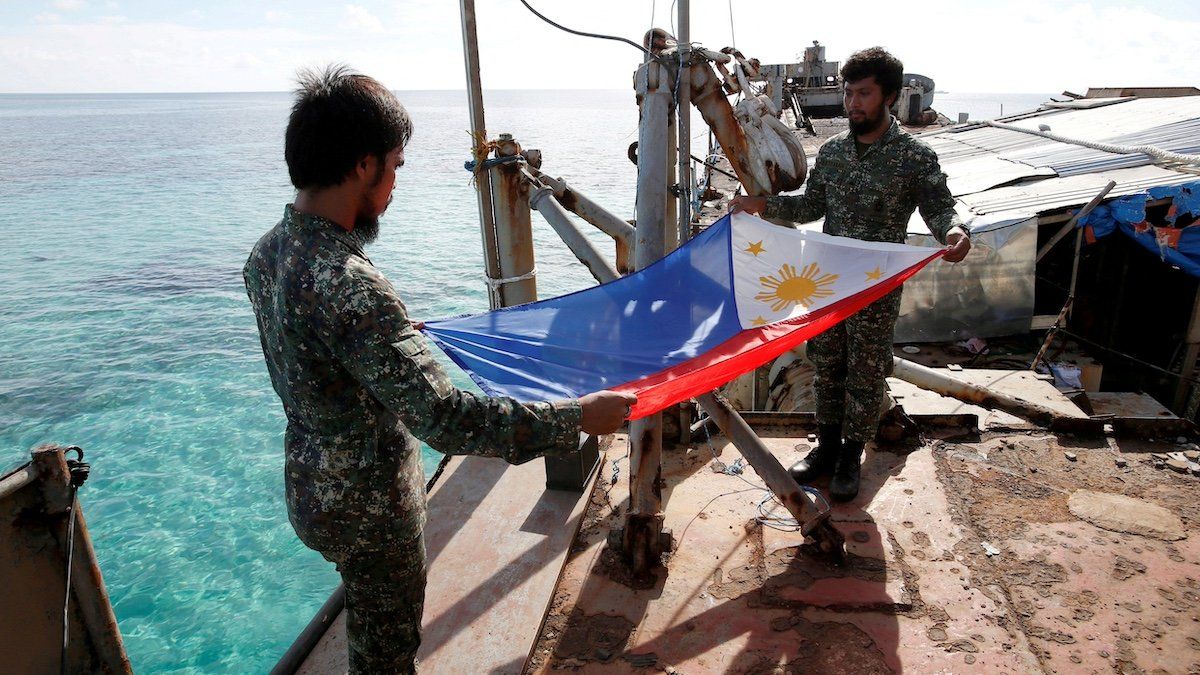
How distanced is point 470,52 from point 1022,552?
413cm

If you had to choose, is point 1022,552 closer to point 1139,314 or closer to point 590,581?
point 590,581

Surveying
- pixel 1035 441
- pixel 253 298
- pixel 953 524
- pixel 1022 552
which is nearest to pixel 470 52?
pixel 253 298

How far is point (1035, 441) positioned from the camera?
4.81m

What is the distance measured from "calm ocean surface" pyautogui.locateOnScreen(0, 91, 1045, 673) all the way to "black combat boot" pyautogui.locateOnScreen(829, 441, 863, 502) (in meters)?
Result: 4.87

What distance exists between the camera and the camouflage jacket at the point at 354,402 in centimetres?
177

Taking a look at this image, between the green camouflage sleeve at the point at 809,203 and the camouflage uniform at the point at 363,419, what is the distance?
8.01ft

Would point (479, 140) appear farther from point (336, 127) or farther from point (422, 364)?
point (422, 364)

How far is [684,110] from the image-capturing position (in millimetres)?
3627

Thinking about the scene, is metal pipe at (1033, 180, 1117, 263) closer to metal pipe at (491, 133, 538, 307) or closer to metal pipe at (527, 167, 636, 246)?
metal pipe at (527, 167, 636, 246)

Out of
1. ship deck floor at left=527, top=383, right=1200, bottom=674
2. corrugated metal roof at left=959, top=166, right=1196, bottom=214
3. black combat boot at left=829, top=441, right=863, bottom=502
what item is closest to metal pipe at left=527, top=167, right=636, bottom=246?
ship deck floor at left=527, top=383, right=1200, bottom=674

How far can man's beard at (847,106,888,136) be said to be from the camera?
149 inches

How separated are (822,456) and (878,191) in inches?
63.7

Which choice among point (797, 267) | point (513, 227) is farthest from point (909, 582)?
point (513, 227)

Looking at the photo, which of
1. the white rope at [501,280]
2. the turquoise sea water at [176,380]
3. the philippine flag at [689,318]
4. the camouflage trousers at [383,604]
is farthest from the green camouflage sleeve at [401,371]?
the turquoise sea water at [176,380]
